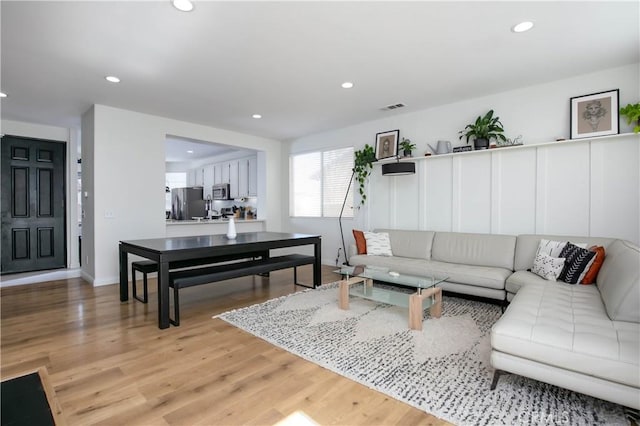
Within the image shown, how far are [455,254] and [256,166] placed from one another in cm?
501

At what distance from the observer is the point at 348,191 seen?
5.74m

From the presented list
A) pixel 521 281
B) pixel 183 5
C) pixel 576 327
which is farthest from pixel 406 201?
pixel 183 5

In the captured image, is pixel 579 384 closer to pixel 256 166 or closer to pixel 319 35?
pixel 319 35

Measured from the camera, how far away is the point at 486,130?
4.13 m

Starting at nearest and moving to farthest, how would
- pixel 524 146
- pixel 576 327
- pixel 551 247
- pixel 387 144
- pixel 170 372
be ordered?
pixel 576 327, pixel 170 372, pixel 551 247, pixel 524 146, pixel 387 144

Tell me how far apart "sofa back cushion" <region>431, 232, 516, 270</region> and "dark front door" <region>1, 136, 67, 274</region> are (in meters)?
6.46

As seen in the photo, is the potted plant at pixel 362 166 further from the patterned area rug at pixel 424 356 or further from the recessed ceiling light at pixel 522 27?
the recessed ceiling light at pixel 522 27

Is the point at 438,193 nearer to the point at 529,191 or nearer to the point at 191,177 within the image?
the point at 529,191

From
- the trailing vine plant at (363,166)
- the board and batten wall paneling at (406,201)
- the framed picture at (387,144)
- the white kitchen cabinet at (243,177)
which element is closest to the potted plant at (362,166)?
the trailing vine plant at (363,166)

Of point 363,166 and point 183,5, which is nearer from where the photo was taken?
point 183,5

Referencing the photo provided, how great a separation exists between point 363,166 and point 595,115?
301cm

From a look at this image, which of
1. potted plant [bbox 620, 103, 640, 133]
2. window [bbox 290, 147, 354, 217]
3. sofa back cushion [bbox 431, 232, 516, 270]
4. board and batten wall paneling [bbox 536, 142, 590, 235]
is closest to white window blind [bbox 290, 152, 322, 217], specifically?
window [bbox 290, 147, 354, 217]

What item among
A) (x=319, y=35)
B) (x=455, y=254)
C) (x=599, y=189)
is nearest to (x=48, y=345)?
(x=319, y=35)

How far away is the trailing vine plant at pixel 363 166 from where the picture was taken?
526cm
